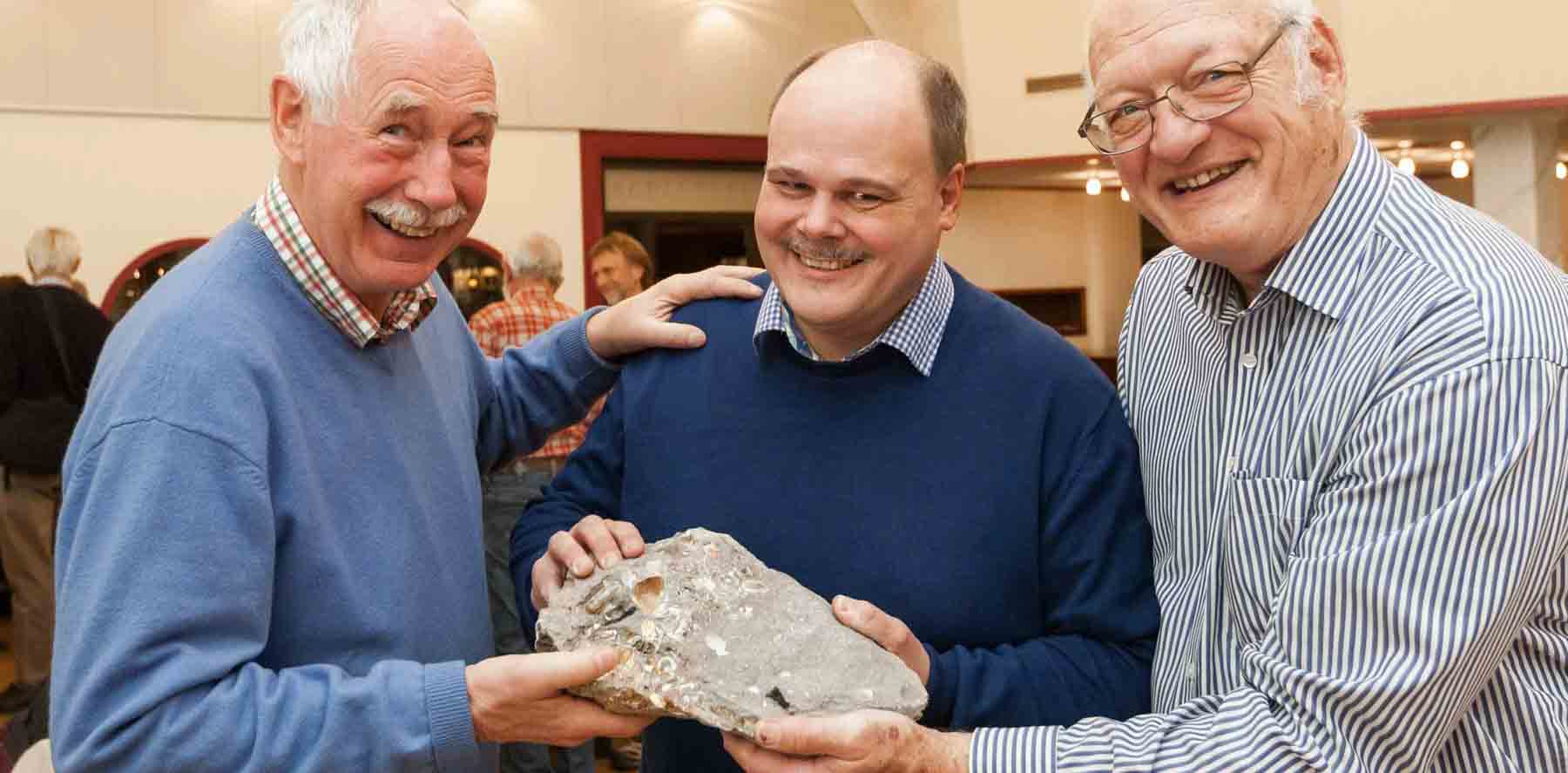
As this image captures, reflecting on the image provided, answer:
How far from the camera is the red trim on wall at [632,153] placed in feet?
38.3

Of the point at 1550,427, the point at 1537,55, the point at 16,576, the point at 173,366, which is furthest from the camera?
the point at 1537,55

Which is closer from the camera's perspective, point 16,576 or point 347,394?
point 347,394

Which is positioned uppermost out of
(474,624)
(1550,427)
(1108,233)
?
(1108,233)

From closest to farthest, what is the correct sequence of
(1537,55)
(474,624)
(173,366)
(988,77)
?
(173,366) < (474,624) < (1537,55) < (988,77)

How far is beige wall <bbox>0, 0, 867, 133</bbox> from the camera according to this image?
9531mm

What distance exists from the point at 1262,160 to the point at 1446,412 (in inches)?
16.3

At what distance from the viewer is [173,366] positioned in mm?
1596

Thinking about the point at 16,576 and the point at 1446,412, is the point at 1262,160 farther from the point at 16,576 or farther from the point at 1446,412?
the point at 16,576

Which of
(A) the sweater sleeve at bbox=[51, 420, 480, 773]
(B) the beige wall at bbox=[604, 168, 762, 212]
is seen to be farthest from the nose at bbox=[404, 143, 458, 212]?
(B) the beige wall at bbox=[604, 168, 762, 212]

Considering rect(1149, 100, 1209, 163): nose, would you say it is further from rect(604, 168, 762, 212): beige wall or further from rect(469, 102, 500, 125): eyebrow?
rect(604, 168, 762, 212): beige wall

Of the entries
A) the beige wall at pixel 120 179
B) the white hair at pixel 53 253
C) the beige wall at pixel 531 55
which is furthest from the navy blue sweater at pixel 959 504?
the beige wall at pixel 531 55

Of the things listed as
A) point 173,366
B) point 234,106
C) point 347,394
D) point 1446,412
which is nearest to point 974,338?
point 1446,412

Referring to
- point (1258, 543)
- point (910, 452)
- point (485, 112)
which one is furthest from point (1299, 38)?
point (485, 112)

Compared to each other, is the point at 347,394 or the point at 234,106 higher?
the point at 234,106
